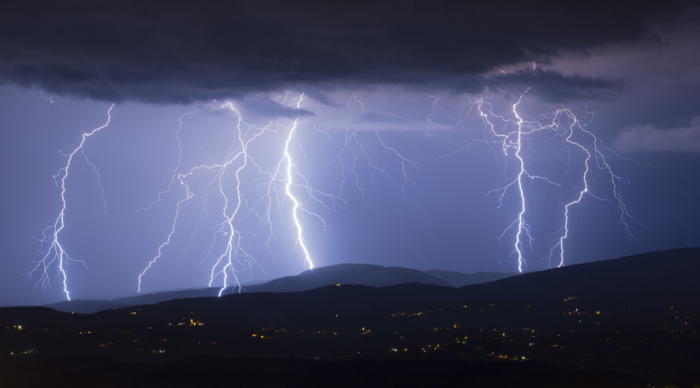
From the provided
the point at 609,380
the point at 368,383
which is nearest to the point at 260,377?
the point at 368,383

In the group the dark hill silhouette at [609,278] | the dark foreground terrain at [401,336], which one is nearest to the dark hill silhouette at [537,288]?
the dark hill silhouette at [609,278]

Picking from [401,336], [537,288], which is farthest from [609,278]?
[401,336]

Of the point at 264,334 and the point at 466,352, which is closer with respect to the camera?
the point at 466,352

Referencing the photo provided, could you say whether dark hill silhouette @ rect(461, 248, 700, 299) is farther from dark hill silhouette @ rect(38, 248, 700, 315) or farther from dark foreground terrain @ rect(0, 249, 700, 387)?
dark foreground terrain @ rect(0, 249, 700, 387)

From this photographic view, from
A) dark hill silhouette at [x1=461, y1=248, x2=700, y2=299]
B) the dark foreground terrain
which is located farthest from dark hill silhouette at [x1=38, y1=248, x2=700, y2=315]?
the dark foreground terrain

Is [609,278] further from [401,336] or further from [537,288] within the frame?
[401,336]

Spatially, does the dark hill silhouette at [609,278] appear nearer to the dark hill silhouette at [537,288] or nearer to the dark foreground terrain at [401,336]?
the dark hill silhouette at [537,288]

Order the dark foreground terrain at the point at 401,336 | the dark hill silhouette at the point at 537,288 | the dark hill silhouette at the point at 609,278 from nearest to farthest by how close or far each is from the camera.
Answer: the dark foreground terrain at the point at 401,336
the dark hill silhouette at the point at 537,288
the dark hill silhouette at the point at 609,278

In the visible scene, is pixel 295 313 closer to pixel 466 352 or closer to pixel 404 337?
pixel 404 337
